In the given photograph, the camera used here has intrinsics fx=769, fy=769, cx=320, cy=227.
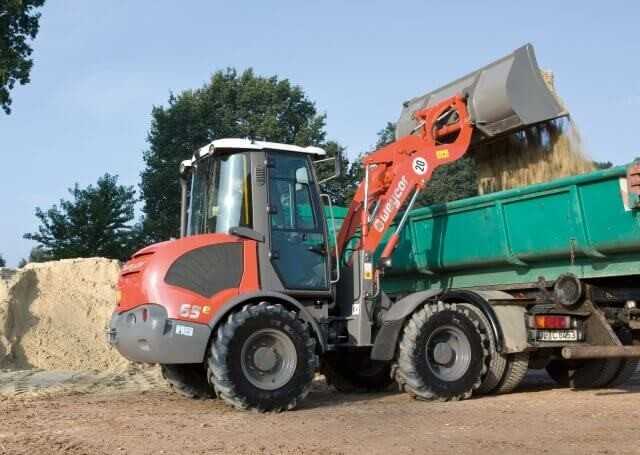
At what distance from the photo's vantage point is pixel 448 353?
8430mm

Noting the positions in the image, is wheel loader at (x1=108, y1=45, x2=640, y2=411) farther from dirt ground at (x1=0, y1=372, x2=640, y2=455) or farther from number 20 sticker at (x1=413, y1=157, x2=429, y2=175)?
dirt ground at (x1=0, y1=372, x2=640, y2=455)

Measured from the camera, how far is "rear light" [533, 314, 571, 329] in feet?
27.8

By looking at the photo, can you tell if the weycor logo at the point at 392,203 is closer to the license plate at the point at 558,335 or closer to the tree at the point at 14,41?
the license plate at the point at 558,335

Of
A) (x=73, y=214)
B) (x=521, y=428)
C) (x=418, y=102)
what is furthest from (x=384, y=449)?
(x=73, y=214)

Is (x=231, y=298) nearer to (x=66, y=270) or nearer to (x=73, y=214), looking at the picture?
(x=66, y=270)

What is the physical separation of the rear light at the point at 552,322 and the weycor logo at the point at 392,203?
1995 mm

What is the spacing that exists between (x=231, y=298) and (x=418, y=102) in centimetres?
430

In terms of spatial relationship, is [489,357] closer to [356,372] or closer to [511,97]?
[356,372]

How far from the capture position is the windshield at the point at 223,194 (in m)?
7.95

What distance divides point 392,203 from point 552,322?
2214 mm

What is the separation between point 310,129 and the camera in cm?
3850

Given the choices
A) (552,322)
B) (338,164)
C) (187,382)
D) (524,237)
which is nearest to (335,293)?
(338,164)

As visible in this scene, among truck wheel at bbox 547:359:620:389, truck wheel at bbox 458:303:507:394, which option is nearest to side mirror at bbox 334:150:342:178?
truck wheel at bbox 458:303:507:394

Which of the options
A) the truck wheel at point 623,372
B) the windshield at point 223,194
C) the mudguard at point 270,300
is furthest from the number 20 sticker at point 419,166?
the truck wheel at point 623,372
